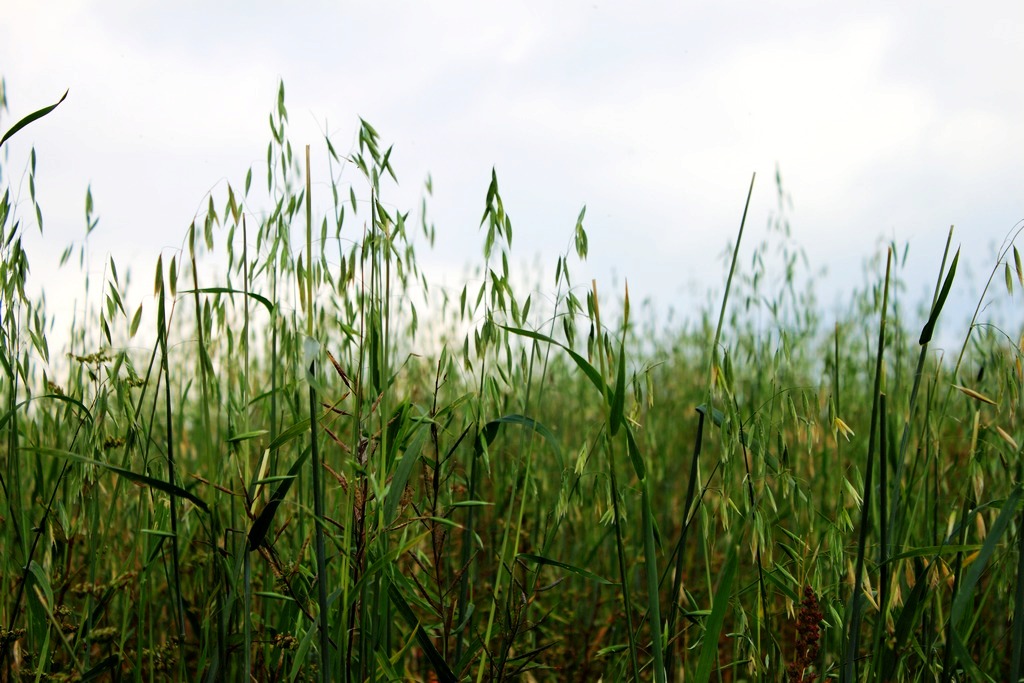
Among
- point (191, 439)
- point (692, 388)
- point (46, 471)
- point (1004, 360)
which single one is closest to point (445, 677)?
point (1004, 360)

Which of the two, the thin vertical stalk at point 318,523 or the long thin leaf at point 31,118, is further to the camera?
the long thin leaf at point 31,118

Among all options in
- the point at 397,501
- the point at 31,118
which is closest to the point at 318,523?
the point at 397,501

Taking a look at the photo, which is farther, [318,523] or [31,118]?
[31,118]

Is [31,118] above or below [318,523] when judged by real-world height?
above

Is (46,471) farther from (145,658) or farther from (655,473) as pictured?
(655,473)

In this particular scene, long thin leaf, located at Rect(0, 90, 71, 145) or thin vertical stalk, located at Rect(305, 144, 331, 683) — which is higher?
long thin leaf, located at Rect(0, 90, 71, 145)

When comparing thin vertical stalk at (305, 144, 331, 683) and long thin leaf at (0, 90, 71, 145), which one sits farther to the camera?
long thin leaf at (0, 90, 71, 145)

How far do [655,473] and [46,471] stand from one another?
177 cm

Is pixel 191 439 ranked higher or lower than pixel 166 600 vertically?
higher

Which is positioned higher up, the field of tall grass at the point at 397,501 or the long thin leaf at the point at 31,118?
the long thin leaf at the point at 31,118

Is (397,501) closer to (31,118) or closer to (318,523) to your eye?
(318,523)

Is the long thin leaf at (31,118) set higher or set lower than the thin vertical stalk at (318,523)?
higher

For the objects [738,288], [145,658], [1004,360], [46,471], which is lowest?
[145,658]

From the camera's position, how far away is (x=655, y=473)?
108 inches
